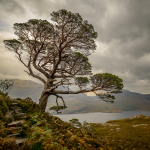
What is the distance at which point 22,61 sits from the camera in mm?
14594

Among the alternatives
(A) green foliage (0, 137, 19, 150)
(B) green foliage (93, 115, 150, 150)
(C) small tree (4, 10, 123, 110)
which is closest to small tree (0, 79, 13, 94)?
(C) small tree (4, 10, 123, 110)

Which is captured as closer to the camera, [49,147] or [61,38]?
[49,147]

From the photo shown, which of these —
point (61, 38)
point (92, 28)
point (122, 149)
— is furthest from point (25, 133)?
point (92, 28)

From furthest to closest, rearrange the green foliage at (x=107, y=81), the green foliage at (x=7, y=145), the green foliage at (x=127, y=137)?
the green foliage at (x=107, y=81) → the green foliage at (x=127, y=137) → the green foliage at (x=7, y=145)

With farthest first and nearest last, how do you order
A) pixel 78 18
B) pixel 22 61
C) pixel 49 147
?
1. pixel 22 61
2. pixel 78 18
3. pixel 49 147

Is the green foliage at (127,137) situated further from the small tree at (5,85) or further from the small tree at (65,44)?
the small tree at (5,85)

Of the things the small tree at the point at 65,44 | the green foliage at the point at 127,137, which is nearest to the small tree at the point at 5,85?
the small tree at the point at 65,44

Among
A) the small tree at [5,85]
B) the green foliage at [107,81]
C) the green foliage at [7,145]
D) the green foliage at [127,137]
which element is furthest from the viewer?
the small tree at [5,85]

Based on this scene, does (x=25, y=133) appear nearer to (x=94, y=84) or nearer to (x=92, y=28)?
(x=94, y=84)

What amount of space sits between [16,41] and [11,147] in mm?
14141

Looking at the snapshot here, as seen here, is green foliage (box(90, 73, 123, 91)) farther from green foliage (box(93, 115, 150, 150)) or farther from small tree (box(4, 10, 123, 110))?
green foliage (box(93, 115, 150, 150))

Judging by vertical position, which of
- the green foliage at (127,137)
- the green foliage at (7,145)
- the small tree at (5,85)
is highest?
the small tree at (5,85)

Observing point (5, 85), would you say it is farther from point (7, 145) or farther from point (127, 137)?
point (127, 137)

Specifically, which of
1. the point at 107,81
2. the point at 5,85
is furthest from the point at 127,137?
the point at 5,85
